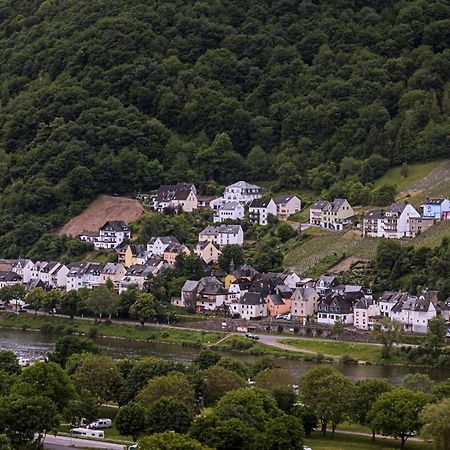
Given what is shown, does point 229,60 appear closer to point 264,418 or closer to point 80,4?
point 80,4

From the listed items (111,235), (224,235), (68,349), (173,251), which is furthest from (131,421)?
(111,235)

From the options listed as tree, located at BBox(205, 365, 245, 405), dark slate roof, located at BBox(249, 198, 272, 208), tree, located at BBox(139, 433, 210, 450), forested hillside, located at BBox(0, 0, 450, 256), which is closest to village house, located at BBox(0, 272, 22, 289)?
forested hillside, located at BBox(0, 0, 450, 256)

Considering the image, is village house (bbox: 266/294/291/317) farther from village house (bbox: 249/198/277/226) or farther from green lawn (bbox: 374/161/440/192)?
green lawn (bbox: 374/161/440/192)

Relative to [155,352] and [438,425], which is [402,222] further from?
[438,425]

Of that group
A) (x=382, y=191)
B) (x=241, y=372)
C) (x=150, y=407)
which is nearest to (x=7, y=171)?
(x=382, y=191)

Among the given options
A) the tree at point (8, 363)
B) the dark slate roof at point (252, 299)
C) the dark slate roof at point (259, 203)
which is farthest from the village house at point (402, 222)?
the tree at point (8, 363)

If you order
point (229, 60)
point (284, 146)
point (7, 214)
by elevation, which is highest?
point (229, 60)
